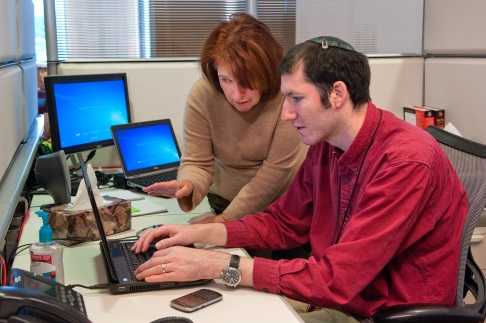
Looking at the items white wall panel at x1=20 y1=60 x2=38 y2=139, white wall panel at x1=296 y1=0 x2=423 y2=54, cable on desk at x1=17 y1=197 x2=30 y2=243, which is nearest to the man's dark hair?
cable on desk at x1=17 y1=197 x2=30 y2=243

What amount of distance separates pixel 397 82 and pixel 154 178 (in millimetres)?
1335

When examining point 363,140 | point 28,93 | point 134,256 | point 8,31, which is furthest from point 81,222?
point 28,93

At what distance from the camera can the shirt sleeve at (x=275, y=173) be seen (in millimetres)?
1929

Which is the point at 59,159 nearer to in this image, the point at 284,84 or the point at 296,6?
the point at 284,84

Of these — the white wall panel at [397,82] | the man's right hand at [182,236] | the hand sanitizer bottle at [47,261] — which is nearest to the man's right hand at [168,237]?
the man's right hand at [182,236]

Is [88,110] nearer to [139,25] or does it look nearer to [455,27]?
[139,25]

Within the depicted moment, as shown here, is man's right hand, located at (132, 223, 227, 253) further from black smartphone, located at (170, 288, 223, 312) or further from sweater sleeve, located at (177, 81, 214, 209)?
sweater sleeve, located at (177, 81, 214, 209)

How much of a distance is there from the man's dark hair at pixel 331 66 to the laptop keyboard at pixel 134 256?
1.97 ft

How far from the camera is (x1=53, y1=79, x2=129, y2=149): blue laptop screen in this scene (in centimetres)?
251

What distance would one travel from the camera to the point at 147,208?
2188mm

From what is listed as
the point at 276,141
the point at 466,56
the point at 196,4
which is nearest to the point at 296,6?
the point at 196,4

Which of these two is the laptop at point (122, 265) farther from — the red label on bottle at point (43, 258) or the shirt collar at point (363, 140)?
the shirt collar at point (363, 140)

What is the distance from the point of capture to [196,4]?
307 cm

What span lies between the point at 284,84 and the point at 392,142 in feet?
0.97
